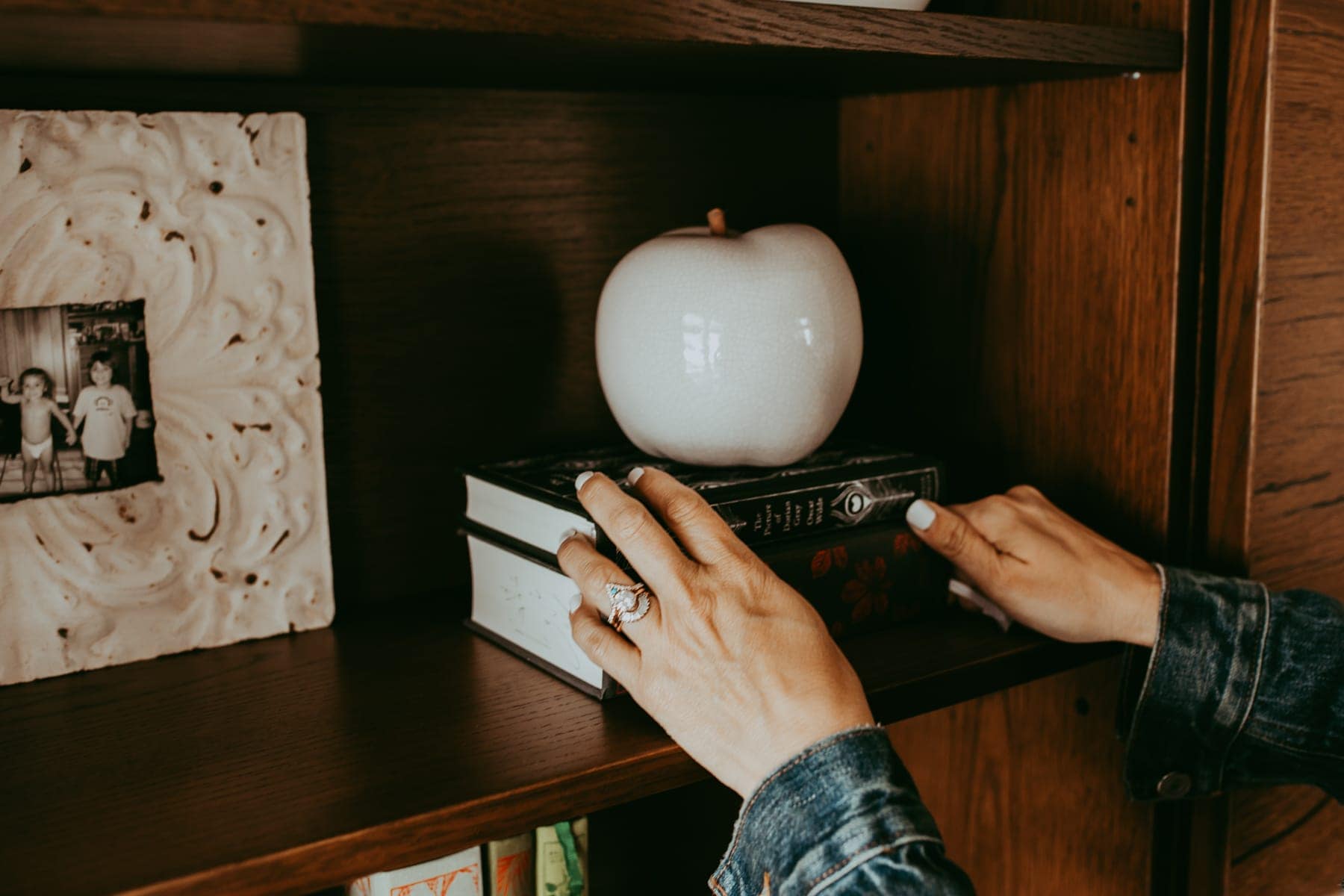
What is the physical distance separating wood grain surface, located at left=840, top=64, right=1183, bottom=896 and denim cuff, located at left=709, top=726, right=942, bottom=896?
0.41 metres

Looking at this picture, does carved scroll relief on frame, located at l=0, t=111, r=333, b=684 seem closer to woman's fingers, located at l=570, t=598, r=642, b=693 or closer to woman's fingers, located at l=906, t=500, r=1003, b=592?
woman's fingers, located at l=570, t=598, r=642, b=693

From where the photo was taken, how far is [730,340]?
0.83 meters

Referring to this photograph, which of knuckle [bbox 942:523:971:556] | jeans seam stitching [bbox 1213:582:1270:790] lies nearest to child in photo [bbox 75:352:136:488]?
knuckle [bbox 942:523:971:556]

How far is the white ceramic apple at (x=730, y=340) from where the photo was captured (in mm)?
830

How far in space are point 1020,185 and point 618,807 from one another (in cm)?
74

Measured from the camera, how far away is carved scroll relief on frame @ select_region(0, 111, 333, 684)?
797 mm

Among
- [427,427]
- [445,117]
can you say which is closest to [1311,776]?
[427,427]

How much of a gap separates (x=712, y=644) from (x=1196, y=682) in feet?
1.49

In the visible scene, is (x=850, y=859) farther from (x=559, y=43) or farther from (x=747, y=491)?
(x=559, y=43)

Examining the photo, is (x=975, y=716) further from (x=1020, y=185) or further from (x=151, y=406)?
(x=151, y=406)

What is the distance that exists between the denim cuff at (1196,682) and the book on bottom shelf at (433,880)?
54cm

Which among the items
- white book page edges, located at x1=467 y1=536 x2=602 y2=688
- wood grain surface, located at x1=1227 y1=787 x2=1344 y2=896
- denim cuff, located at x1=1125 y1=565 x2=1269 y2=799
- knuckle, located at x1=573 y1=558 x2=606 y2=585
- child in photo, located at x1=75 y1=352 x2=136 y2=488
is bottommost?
wood grain surface, located at x1=1227 y1=787 x2=1344 y2=896

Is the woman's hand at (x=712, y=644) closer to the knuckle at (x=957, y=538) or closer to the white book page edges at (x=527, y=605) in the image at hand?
the white book page edges at (x=527, y=605)

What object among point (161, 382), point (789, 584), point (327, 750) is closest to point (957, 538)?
point (789, 584)
